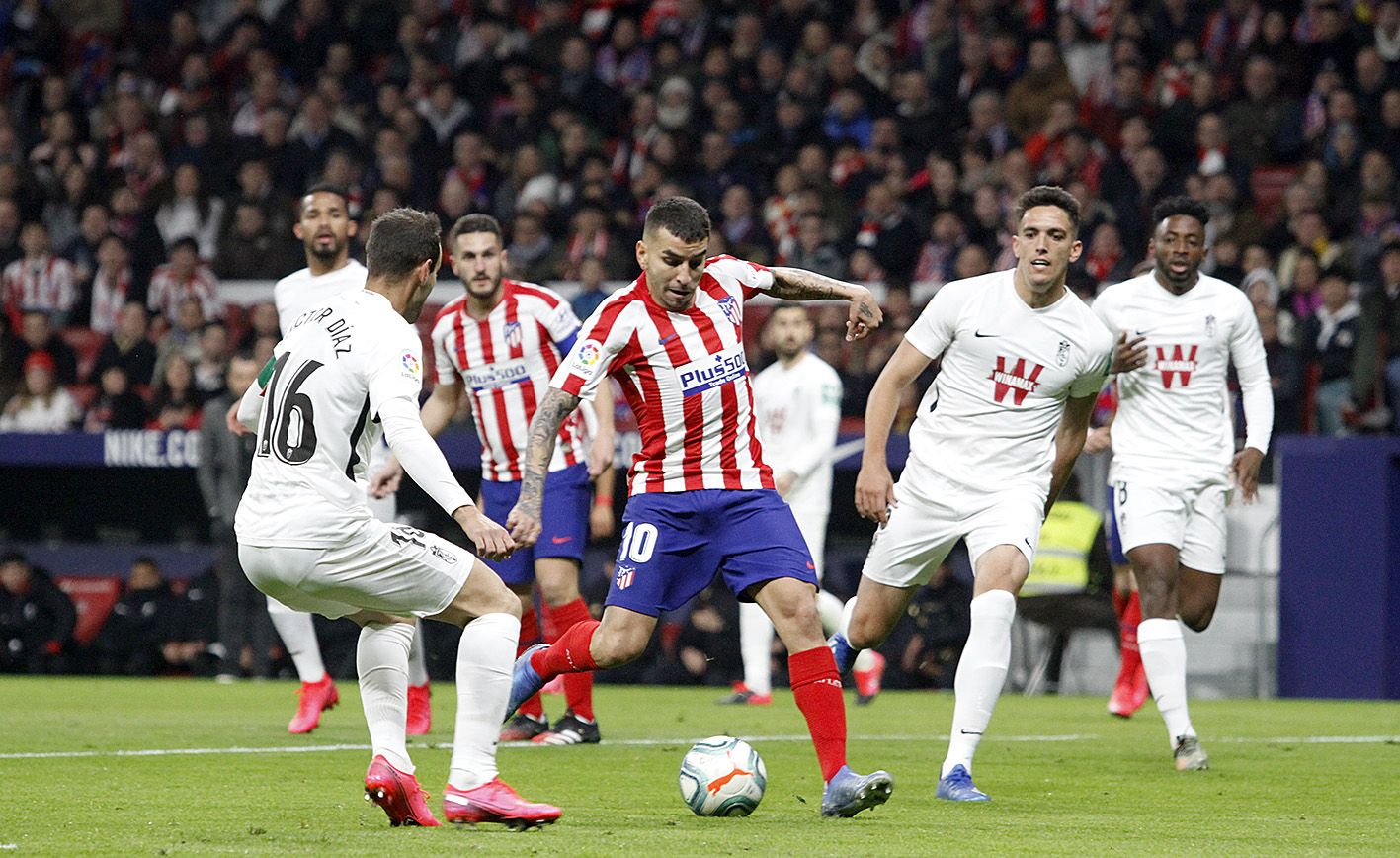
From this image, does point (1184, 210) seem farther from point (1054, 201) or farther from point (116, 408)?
point (116, 408)

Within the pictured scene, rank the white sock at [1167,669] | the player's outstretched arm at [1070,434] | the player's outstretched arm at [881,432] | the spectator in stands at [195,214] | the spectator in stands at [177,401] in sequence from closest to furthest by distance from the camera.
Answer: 1. the player's outstretched arm at [881,432]
2. the player's outstretched arm at [1070,434]
3. the white sock at [1167,669]
4. the spectator in stands at [177,401]
5. the spectator in stands at [195,214]

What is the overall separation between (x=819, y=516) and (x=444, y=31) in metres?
10.2

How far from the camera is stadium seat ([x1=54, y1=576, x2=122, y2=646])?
1602 cm

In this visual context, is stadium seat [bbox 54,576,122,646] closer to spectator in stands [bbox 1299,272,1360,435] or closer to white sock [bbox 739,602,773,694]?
white sock [bbox 739,602,773,694]

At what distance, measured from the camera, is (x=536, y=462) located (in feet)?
20.8

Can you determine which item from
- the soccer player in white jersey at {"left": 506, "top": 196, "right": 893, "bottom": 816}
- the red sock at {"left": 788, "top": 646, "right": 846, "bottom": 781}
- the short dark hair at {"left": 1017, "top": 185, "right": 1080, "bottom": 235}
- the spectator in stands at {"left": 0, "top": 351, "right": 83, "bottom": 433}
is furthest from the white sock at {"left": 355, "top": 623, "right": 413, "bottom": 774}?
the spectator in stands at {"left": 0, "top": 351, "right": 83, "bottom": 433}

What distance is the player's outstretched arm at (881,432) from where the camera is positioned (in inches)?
275

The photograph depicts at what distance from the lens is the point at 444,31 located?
21.0 m

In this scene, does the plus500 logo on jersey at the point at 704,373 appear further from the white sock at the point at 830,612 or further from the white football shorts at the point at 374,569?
the white sock at the point at 830,612

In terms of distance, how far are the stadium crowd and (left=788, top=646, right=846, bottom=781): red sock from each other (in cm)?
832

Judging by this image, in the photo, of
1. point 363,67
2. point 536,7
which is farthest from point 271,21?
point 536,7

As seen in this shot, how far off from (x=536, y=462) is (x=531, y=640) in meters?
3.54

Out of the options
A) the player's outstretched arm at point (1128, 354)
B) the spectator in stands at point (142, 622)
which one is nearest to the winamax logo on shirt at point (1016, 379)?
the player's outstretched arm at point (1128, 354)

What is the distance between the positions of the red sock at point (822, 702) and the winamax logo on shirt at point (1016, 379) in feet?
4.92
